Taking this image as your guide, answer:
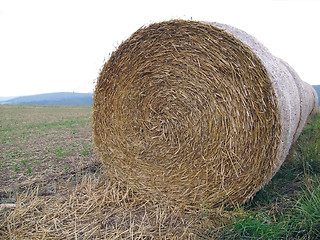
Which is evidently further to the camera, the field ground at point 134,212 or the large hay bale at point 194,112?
the large hay bale at point 194,112

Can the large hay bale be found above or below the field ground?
above

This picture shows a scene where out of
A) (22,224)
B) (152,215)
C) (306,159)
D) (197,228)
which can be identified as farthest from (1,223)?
(306,159)

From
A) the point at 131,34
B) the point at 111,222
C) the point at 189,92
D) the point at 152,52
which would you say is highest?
the point at 131,34

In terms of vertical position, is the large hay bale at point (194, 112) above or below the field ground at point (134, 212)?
above

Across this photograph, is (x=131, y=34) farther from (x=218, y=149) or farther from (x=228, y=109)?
(x=218, y=149)

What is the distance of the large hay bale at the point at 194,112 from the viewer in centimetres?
285

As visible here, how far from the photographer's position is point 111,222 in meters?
3.18

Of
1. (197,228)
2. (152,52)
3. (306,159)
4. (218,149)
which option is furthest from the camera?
(306,159)

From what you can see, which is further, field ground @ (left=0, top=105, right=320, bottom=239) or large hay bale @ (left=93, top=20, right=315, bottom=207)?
large hay bale @ (left=93, top=20, right=315, bottom=207)

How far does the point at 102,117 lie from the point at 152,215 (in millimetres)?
1393

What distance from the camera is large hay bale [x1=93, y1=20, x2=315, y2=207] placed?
9.34 ft

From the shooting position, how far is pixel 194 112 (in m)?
3.15

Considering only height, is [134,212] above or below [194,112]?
Answer: below

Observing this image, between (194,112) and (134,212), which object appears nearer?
(194,112)
